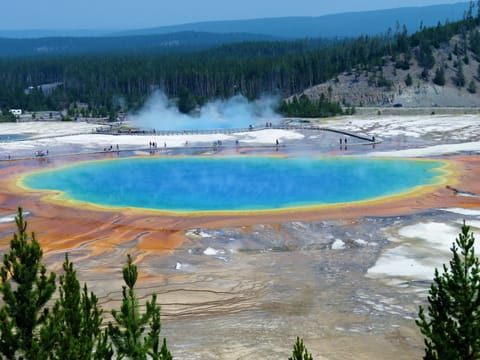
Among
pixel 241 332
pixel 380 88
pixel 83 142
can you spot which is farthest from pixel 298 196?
pixel 380 88

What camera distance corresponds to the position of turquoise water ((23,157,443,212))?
114 ft

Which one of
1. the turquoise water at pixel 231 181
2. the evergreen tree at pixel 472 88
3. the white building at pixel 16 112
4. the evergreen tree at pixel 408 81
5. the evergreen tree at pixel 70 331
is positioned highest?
the evergreen tree at pixel 408 81

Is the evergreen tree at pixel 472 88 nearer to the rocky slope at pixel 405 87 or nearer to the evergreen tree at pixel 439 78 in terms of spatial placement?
the rocky slope at pixel 405 87

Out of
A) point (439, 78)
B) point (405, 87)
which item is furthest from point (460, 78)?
point (405, 87)

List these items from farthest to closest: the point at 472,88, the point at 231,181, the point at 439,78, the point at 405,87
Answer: the point at 439,78 → the point at 405,87 → the point at 472,88 → the point at 231,181

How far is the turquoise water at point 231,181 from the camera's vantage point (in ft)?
114

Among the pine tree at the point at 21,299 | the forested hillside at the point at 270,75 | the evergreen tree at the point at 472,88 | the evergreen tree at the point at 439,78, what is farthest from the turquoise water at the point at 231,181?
the evergreen tree at the point at 472,88

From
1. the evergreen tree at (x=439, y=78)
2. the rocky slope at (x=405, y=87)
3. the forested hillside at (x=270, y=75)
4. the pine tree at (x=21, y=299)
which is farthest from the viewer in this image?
the forested hillside at (x=270, y=75)

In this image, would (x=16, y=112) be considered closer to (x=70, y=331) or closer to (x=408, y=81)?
(x=408, y=81)

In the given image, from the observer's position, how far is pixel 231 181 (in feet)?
136

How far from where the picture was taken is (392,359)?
15.8 metres

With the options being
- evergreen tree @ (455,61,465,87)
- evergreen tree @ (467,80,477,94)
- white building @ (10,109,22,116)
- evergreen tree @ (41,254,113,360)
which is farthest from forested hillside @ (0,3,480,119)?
evergreen tree @ (41,254,113,360)

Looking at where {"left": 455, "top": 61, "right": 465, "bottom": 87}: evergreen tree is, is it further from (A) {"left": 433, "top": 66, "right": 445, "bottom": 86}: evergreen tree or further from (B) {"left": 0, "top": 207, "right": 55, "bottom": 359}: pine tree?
(B) {"left": 0, "top": 207, "right": 55, "bottom": 359}: pine tree

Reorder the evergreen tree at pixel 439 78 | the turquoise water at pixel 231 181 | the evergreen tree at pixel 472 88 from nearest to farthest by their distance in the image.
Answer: the turquoise water at pixel 231 181 < the evergreen tree at pixel 472 88 < the evergreen tree at pixel 439 78
